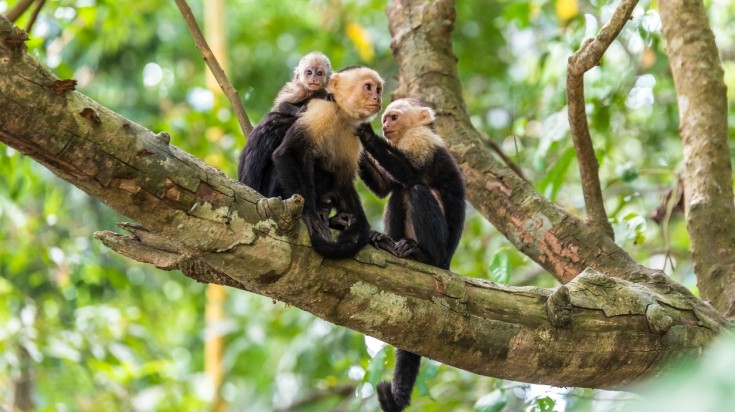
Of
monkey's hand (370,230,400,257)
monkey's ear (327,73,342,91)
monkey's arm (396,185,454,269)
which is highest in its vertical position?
monkey's ear (327,73,342,91)

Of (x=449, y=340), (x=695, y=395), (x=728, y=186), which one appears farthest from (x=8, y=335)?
(x=695, y=395)

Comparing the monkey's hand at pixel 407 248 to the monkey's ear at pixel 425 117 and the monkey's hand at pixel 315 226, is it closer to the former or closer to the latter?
the monkey's hand at pixel 315 226

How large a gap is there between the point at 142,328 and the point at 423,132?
444cm

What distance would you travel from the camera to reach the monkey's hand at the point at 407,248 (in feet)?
11.8

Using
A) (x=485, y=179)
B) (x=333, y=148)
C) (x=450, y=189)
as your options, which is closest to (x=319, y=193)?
(x=333, y=148)

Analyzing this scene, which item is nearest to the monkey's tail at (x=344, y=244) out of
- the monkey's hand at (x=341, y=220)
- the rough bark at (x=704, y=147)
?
the monkey's hand at (x=341, y=220)

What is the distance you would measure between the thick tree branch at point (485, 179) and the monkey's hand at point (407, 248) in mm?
558

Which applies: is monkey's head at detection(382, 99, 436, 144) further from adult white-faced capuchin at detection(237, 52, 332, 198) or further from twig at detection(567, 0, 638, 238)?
twig at detection(567, 0, 638, 238)

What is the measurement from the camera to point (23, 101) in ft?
6.32

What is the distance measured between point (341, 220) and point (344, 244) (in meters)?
0.84

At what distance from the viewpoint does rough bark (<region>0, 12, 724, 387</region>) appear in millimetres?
2012

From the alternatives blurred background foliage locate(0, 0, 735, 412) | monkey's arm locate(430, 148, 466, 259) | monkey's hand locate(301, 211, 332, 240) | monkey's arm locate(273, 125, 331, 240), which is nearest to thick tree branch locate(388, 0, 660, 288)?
monkey's arm locate(430, 148, 466, 259)

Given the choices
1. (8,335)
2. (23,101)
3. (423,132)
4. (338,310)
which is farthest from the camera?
(8,335)

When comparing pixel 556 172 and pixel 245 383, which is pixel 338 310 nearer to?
pixel 556 172
